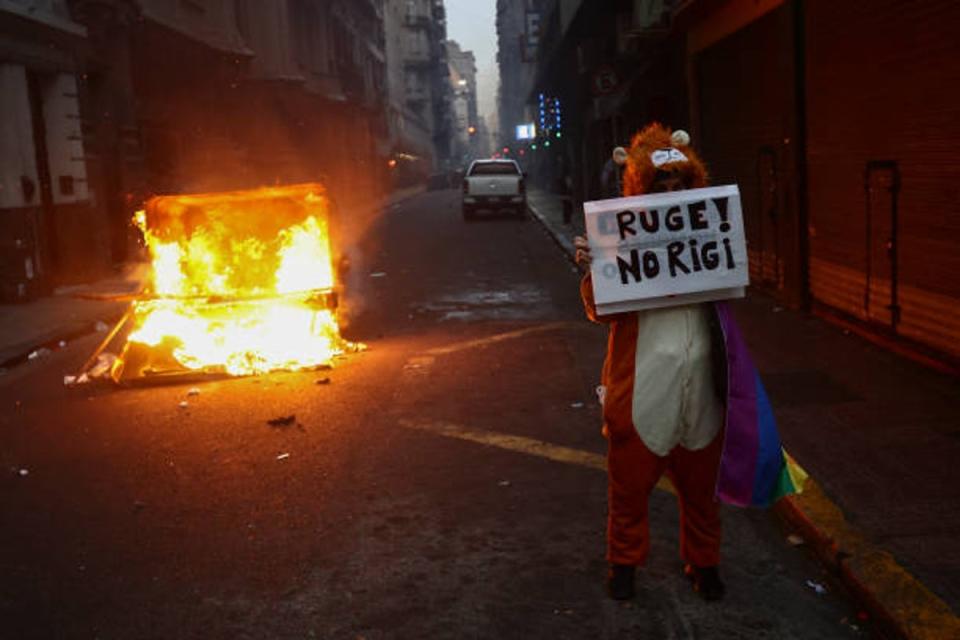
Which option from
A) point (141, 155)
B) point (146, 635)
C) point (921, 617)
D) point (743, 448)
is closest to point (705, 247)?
point (743, 448)

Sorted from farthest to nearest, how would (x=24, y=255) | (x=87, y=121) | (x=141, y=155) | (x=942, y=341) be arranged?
(x=141, y=155) → (x=87, y=121) → (x=24, y=255) → (x=942, y=341)

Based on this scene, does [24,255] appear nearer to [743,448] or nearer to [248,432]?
[248,432]

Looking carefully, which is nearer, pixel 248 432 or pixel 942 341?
pixel 248 432

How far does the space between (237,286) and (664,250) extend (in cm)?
740

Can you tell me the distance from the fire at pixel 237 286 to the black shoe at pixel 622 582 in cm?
599

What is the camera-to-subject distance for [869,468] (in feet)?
19.4

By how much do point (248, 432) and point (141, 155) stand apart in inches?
683

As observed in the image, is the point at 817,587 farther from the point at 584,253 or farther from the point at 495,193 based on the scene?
the point at 495,193

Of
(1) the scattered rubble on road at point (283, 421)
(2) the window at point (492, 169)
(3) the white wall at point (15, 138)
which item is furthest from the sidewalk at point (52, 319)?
(2) the window at point (492, 169)

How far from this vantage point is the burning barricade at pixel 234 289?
10.1m

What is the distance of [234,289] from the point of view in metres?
10.9

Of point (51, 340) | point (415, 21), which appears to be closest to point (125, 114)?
point (51, 340)

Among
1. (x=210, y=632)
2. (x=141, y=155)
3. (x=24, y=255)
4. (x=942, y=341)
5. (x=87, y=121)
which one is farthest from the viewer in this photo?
(x=141, y=155)

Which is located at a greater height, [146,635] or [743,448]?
[743,448]
